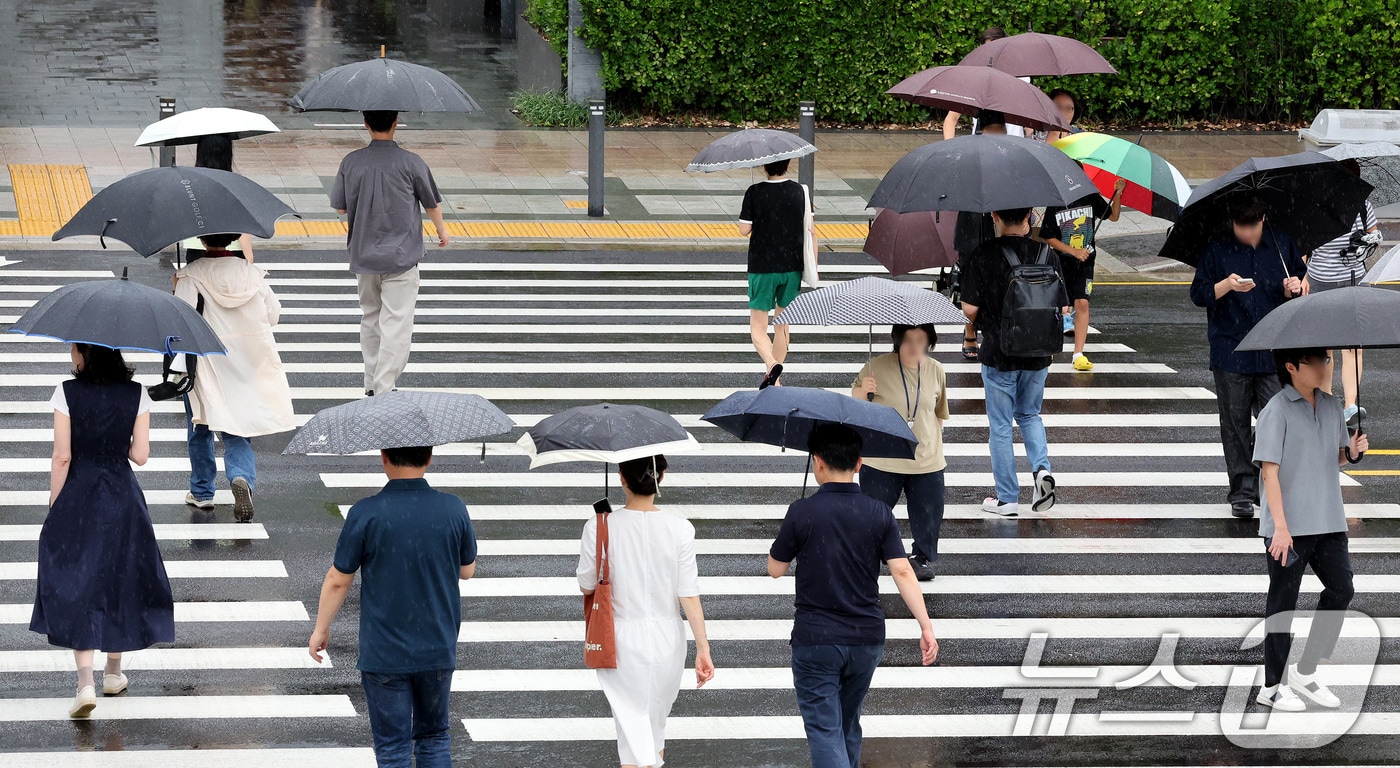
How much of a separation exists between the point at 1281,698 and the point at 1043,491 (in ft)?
8.95

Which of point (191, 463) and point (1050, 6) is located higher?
point (1050, 6)

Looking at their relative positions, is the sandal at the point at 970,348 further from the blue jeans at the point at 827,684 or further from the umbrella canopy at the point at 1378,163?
the blue jeans at the point at 827,684

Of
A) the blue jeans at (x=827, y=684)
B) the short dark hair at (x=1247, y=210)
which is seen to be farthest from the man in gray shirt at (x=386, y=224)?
the blue jeans at (x=827, y=684)

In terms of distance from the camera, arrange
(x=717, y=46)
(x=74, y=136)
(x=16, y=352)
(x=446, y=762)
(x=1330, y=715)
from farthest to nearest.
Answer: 1. (x=717, y=46)
2. (x=74, y=136)
3. (x=16, y=352)
4. (x=1330, y=715)
5. (x=446, y=762)

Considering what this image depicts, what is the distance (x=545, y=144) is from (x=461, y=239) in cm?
551

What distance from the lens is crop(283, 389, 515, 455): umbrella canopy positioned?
6184 mm

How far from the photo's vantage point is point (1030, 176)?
392 inches

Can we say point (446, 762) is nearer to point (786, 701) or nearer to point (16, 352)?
point (786, 701)

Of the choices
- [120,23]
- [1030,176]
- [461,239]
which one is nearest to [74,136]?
[461,239]

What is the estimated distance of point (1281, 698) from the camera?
777cm

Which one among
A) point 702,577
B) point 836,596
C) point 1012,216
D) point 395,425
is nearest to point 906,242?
point 1012,216

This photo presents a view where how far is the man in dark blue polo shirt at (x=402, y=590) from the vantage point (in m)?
6.14

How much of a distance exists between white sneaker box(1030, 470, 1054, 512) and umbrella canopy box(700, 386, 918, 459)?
10.2ft

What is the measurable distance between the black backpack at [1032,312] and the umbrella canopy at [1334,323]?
80.3 inches
